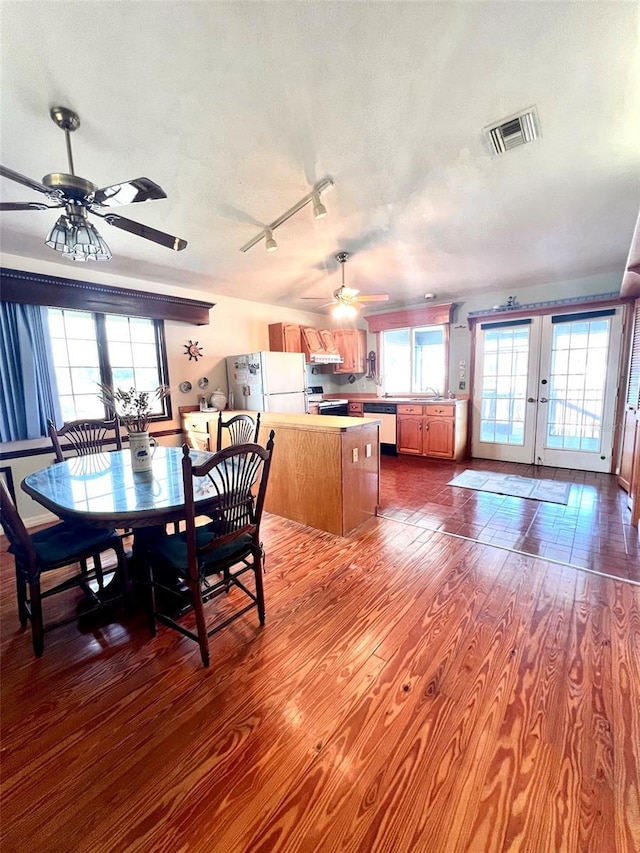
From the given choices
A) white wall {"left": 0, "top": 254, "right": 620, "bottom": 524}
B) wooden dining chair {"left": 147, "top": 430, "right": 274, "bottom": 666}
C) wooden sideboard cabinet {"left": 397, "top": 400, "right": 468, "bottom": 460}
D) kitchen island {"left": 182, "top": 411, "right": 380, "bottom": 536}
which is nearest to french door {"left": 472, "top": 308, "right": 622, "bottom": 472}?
white wall {"left": 0, "top": 254, "right": 620, "bottom": 524}

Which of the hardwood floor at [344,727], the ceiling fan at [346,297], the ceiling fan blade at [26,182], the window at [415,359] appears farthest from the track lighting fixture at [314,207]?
the window at [415,359]

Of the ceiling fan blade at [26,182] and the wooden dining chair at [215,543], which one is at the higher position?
the ceiling fan blade at [26,182]

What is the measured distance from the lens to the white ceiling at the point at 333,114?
64.3 inches

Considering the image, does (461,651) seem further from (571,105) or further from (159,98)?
(159,98)

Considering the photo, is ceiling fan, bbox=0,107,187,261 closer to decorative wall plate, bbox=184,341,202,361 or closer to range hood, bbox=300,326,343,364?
decorative wall plate, bbox=184,341,202,361

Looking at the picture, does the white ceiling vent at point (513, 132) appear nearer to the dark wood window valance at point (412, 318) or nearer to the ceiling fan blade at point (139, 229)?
the ceiling fan blade at point (139, 229)

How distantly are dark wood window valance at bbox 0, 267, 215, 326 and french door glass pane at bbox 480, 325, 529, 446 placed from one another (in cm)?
412

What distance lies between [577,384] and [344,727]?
16.0 ft

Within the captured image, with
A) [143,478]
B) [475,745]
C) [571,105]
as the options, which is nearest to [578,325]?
[571,105]

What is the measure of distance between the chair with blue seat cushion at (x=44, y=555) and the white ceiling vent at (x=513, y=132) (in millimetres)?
3506

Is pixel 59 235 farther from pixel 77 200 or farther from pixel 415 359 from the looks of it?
pixel 415 359

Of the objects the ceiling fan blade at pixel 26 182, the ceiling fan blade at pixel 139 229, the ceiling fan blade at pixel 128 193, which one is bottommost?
the ceiling fan blade at pixel 139 229

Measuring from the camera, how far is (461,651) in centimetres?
168

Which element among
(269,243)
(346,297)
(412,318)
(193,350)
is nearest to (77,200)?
(269,243)
